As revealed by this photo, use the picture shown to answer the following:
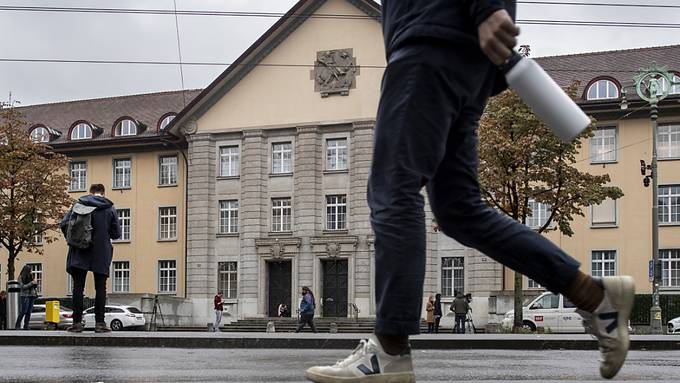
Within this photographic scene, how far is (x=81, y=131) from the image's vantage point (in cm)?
6203

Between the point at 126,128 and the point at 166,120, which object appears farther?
the point at 126,128

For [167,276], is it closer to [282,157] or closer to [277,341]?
[282,157]

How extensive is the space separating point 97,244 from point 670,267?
129 feet

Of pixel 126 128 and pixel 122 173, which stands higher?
pixel 126 128

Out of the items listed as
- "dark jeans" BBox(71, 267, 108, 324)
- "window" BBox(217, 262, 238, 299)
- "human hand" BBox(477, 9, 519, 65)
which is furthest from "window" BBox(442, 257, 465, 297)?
"human hand" BBox(477, 9, 519, 65)

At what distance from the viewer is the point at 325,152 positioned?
2103 inches

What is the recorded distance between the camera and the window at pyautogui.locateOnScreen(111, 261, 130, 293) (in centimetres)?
5800

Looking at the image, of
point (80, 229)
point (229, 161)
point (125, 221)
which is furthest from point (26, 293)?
point (125, 221)

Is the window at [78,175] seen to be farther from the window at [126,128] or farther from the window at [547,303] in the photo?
the window at [547,303]

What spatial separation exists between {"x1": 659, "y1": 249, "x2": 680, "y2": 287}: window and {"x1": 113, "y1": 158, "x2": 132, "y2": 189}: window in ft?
93.6

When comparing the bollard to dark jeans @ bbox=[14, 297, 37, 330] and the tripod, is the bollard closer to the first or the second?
dark jeans @ bbox=[14, 297, 37, 330]

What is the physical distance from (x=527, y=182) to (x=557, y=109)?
3493cm

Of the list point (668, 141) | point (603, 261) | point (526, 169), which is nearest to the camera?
point (526, 169)

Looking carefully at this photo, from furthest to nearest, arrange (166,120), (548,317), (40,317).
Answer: (166,120) < (40,317) < (548,317)
